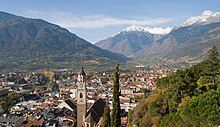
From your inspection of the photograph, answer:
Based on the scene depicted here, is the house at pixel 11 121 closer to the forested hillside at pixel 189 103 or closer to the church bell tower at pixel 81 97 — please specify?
the church bell tower at pixel 81 97

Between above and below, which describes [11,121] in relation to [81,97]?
below

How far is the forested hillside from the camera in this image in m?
20.2

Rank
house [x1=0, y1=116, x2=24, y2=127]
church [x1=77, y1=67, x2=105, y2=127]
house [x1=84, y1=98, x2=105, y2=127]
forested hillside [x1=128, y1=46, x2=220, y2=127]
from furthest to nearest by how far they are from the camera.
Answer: house [x1=0, y1=116, x2=24, y2=127] → church [x1=77, y1=67, x2=105, y2=127] → house [x1=84, y1=98, x2=105, y2=127] → forested hillside [x1=128, y1=46, x2=220, y2=127]

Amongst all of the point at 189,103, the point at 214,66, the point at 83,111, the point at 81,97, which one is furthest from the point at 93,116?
the point at 189,103

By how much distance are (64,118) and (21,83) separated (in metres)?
71.2

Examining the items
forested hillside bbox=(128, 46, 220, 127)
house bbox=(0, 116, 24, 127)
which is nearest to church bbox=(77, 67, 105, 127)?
forested hillside bbox=(128, 46, 220, 127)

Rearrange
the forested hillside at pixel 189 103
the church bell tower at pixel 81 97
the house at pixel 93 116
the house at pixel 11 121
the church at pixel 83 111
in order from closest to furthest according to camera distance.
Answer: the forested hillside at pixel 189 103
the house at pixel 93 116
the church at pixel 83 111
the church bell tower at pixel 81 97
the house at pixel 11 121

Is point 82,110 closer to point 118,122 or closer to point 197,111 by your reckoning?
point 118,122

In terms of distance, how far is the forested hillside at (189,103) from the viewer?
66.2ft

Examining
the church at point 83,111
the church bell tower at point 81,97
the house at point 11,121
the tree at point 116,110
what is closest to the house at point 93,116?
the church at point 83,111

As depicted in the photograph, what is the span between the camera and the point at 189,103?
22750mm

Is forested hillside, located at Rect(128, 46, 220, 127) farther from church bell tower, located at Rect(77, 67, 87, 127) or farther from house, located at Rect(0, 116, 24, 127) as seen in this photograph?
house, located at Rect(0, 116, 24, 127)

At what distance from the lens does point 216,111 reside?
64.3 feet

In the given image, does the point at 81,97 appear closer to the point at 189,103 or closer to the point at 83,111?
the point at 83,111
